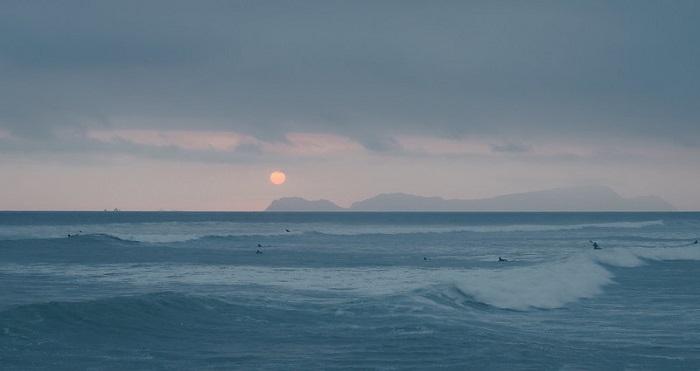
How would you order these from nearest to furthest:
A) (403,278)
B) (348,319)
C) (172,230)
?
(348,319), (403,278), (172,230)

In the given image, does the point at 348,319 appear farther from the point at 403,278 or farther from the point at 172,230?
the point at 172,230

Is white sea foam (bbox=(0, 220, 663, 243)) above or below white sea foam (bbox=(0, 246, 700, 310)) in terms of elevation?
above

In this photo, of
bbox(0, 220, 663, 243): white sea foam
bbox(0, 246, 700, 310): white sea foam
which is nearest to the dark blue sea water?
bbox(0, 246, 700, 310): white sea foam

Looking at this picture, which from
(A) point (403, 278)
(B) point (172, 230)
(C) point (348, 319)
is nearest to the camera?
(C) point (348, 319)

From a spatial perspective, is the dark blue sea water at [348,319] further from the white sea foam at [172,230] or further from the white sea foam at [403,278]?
the white sea foam at [172,230]

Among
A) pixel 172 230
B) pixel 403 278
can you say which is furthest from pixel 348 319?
pixel 172 230

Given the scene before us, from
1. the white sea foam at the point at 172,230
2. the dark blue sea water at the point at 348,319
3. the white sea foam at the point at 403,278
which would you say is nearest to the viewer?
the dark blue sea water at the point at 348,319

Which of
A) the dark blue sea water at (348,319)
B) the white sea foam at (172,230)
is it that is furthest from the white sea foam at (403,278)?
the white sea foam at (172,230)

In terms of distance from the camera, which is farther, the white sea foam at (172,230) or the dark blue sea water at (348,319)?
the white sea foam at (172,230)

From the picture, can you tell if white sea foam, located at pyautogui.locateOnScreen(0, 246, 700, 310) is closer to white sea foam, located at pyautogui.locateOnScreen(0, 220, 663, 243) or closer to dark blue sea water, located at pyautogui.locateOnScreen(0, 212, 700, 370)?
dark blue sea water, located at pyautogui.locateOnScreen(0, 212, 700, 370)

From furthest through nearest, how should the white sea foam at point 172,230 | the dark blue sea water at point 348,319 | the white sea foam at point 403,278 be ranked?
the white sea foam at point 172,230 < the white sea foam at point 403,278 < the dark blue sea water at point 348,319

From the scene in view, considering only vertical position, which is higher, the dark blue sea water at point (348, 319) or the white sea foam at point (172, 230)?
the white sea foam at point (172, 230)

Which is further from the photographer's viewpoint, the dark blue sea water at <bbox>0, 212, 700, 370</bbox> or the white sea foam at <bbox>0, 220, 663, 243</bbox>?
the white sea foam at <bbox>0, 220, 663, 243</bbox>

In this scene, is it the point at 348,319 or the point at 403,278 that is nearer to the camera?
the point at 348,319
